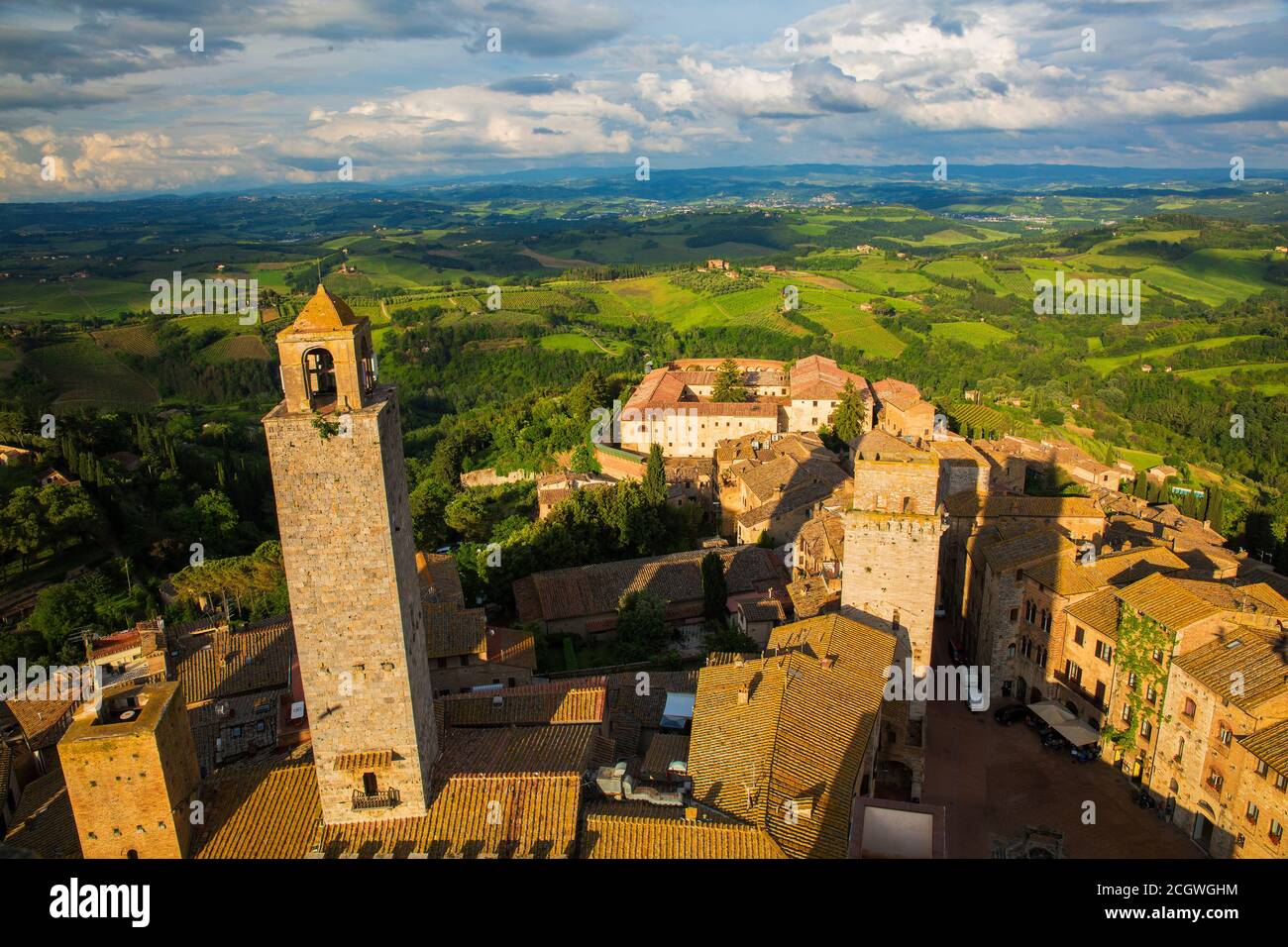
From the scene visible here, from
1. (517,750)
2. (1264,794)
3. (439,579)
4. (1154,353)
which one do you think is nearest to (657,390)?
(439,579)

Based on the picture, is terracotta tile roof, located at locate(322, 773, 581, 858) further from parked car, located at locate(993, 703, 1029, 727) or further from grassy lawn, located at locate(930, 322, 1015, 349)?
grassy lawn, located at locate(930, 322, 1015, 349)

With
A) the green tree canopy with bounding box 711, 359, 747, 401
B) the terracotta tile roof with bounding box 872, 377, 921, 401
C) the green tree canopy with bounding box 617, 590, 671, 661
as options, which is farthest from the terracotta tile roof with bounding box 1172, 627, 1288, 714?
the green tree canopy with bounding box 711, 359, 747, 401

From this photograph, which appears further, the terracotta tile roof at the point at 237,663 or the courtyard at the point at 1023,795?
the terracotta tile roof at the point at 237,663

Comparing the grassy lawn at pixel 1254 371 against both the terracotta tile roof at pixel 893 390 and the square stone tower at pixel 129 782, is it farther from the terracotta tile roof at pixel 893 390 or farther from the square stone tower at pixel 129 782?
the square stone tower at pixel 129 782

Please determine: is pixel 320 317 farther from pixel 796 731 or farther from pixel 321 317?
pixel 796 731

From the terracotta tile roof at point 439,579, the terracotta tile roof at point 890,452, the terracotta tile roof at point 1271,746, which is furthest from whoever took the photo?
the terracotta tile roof at point 439,579

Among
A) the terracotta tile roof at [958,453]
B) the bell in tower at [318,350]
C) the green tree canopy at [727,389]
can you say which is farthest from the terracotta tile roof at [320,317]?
the green tree canopy at [727,389]
